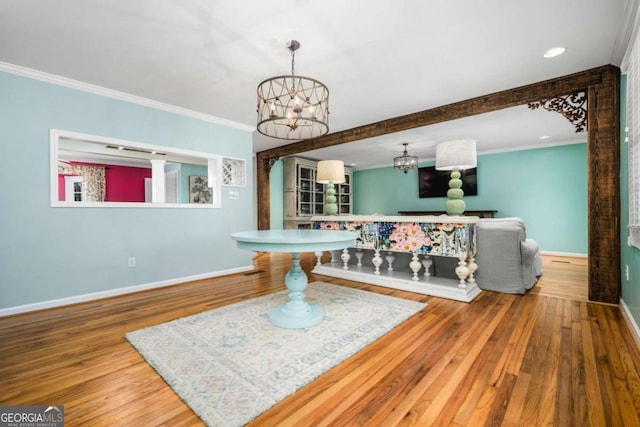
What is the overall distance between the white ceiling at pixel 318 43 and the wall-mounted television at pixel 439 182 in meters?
3.57

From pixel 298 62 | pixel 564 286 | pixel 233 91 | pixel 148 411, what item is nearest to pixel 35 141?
pixel 233 91

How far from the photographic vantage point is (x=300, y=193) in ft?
22.5

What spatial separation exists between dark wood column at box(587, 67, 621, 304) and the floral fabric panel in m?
1.03

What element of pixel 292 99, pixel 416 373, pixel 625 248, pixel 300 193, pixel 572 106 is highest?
pixel 572 106

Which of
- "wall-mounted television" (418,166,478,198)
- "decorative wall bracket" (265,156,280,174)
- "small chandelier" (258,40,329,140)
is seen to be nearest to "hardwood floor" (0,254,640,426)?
"small chandelier" (258,40,329,140)

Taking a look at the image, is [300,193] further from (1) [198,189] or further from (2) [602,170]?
(2) [602,170]

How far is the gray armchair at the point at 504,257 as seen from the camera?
2889 mm

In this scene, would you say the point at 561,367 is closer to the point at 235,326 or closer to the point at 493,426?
the point at 493,426

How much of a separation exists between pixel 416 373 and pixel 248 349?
3.27 feet

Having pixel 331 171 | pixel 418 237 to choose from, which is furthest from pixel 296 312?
pixel 331 171

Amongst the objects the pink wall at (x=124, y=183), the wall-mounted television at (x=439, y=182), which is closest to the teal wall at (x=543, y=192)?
the wall-mounted television at (x=439, y=182)

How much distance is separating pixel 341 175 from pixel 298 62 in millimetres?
1474

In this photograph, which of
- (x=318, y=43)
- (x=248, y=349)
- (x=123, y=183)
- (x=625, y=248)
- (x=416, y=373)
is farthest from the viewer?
(x=123, y=183)

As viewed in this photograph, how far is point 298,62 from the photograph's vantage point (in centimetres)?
256
